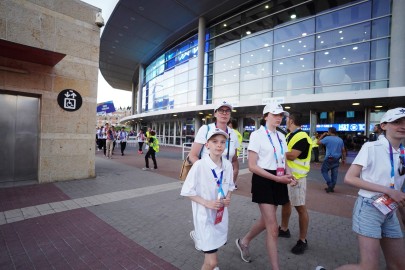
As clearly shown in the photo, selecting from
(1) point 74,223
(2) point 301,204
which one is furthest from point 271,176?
(1) point 74,223

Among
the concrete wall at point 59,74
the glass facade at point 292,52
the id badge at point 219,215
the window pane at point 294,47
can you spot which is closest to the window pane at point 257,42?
the glass facade at point 292,52

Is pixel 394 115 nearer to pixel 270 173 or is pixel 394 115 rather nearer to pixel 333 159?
pixel 270 173

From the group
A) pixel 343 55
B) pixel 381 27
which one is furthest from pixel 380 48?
pixel 343 55

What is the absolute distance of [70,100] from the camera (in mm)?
7531

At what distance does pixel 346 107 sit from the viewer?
47.9 ft

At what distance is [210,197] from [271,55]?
18.0 m

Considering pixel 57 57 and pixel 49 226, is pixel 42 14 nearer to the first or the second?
pixel 57 57

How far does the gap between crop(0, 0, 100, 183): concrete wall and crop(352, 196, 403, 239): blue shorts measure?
7.96 metres

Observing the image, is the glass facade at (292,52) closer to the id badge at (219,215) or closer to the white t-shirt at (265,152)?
the white t-shirt at (265,152)

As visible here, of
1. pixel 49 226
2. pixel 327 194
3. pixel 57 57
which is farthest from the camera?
pixel 327 194

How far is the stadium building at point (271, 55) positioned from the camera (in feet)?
44.4

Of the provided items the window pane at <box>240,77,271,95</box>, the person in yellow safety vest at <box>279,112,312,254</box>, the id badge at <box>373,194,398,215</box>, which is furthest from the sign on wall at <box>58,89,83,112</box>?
the window pane at <box>240,77,271,95</box>

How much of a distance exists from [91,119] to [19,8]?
11.8 ft

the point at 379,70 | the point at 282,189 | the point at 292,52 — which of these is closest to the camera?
the point at 282,189
